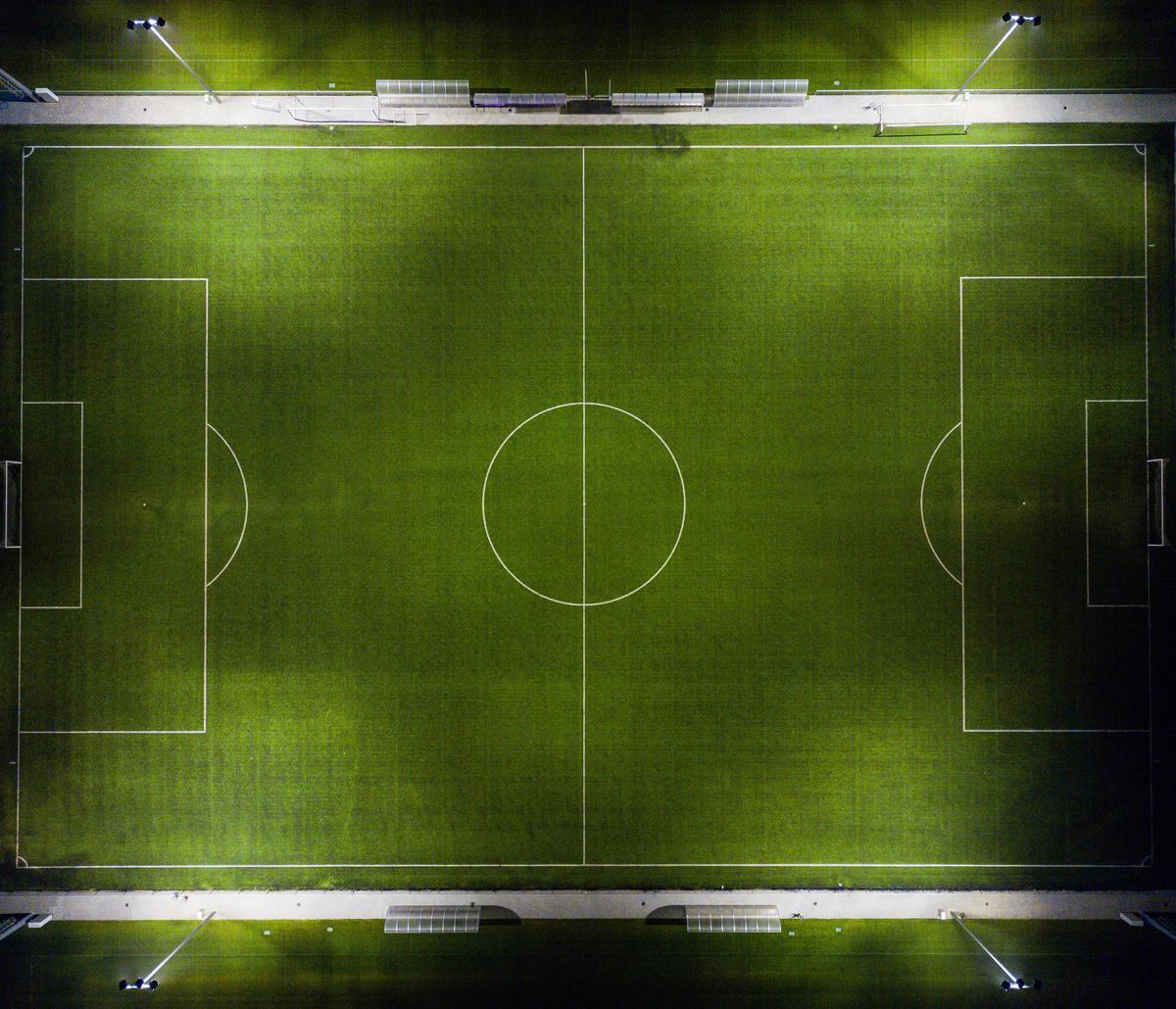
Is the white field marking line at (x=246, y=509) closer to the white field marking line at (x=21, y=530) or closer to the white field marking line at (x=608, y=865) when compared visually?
the white field marking line at (x=21, y=530)

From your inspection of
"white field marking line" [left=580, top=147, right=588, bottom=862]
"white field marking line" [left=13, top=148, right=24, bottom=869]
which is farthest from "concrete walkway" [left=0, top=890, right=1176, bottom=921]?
"white field marking line" [left=13, top=148, right=24, bottom=869]

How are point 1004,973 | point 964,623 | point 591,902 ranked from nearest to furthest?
point 1004,973 < point 591,902 < point 964,623

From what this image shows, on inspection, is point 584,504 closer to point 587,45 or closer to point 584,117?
point 584,117

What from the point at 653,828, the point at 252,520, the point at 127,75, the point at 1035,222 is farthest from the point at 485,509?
the point at 1035,222

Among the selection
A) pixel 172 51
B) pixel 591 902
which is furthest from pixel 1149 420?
pixel 172 51

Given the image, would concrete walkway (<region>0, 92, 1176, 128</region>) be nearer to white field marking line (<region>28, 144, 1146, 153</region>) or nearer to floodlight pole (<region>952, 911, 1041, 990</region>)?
white field marking line (<region>28, 144, 1146, 153</region>)

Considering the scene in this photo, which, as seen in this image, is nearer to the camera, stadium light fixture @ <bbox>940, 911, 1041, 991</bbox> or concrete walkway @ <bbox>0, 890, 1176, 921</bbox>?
stadium light fixture @ <bbox>940, 911, 1041, 991</bbox>

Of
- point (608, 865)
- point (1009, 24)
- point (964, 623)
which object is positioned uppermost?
point (1009, 24)
